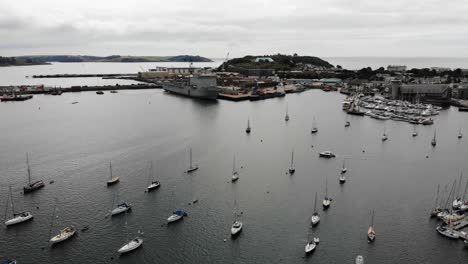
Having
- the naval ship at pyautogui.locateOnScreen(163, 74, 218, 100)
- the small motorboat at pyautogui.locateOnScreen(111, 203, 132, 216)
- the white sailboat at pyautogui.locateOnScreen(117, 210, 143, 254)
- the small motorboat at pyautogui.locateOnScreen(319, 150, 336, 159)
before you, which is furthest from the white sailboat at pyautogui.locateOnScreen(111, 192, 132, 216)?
the naval ship at pyautogui.locateOnScreen(163, 74, 218, 100)

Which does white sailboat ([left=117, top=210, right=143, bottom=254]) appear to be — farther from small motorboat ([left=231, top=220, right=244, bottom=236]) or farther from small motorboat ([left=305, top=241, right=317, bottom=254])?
small motorboat ([left=305, top=241, right=317, bottom=254])

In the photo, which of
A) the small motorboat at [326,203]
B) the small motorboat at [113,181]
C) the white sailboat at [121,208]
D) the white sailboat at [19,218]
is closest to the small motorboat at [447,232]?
the small motorboat at [326,203]

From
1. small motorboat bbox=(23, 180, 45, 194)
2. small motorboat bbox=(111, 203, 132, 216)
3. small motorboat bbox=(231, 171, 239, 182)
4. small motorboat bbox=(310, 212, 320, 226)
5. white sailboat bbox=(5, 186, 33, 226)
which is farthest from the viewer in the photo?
small motorboat bbox=(231, 171, 239, 182)

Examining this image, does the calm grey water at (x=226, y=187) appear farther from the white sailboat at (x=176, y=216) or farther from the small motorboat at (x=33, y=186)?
the small motorboat at (x=33, y=186)

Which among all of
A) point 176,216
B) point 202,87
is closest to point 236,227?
point 176,216

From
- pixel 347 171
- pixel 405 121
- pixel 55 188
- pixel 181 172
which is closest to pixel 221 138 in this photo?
pixel 181 172

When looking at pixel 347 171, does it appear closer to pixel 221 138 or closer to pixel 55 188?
pixel 221 138
